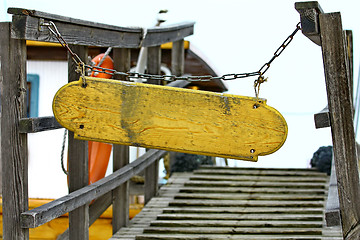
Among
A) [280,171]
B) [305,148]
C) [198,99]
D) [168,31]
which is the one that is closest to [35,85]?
[168,31]

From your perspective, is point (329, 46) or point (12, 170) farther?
point (12, 170)

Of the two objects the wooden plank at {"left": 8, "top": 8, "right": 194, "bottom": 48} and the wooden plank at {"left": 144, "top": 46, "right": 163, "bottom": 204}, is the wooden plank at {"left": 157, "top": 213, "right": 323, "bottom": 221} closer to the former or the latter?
the wooden plank at {"left": 144, "top": 46, "right": 163, "bottom": 204}

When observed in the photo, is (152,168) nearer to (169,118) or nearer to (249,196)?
(249,196)

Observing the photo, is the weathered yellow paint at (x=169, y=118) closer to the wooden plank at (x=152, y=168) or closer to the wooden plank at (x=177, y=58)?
the wooden plank at (x=152, y=168)

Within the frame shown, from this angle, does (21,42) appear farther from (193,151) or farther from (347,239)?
(347,239)

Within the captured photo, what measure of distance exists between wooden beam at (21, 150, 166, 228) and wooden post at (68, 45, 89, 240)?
0.08m

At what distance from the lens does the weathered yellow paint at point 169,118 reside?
9.09 ft

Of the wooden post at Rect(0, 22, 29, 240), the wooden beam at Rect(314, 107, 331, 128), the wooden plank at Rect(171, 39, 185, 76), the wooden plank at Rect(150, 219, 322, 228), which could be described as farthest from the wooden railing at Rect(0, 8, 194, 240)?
the wooden plank at Rect(171, 39, 185, 76)

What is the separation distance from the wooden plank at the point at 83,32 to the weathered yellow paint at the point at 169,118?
19.3 inches

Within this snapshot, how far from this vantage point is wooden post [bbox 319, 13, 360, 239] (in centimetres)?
269

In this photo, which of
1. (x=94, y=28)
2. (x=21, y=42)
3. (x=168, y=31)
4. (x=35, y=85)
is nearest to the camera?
(x=21, y=42)

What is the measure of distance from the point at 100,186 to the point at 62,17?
4.11 feet

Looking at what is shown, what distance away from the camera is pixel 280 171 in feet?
21.1

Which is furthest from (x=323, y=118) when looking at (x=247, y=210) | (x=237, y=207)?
(x=237, y=207)
